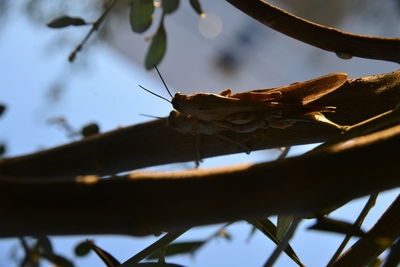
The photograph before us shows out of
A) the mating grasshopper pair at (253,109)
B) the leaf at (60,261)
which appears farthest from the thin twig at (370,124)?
the leaf at (60,261)

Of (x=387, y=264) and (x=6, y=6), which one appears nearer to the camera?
(x=387, y=264)

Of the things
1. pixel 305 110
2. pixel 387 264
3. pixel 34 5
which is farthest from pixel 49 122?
pixel 387 264

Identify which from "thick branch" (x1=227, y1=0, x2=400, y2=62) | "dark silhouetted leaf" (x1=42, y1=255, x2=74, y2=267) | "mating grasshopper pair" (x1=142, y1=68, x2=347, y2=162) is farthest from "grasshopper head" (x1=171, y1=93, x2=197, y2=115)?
"dark silhouetted leaf" (x1=42, y1=255, x2=74, y2=267)

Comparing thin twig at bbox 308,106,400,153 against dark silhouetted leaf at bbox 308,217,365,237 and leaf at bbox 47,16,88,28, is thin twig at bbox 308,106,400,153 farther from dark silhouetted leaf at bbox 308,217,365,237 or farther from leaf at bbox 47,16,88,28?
leaf at bbox 47,16,88,28

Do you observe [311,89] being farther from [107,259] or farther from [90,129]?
[90,129]

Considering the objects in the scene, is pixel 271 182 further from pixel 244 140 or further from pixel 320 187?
pixel 244 140

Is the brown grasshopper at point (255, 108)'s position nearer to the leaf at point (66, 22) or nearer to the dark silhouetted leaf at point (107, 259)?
the dark silhouetted leaf at point (107, 259)
